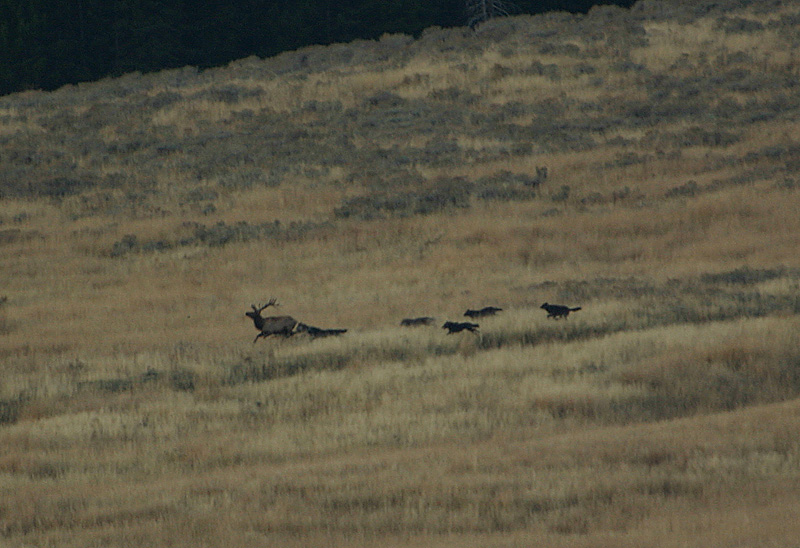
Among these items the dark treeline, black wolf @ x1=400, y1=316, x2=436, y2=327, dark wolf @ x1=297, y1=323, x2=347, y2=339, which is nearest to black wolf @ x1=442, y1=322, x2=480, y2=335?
black wolf @ x1=400, y1=316, x2=436, y2=327

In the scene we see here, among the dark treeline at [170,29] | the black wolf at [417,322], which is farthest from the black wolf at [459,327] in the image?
the dark treeline at [170,29]

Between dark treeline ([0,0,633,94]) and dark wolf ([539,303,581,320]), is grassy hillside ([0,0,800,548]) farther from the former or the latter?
dark treeline ([0,0,633,94])

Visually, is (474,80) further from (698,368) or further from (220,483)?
(220,483)

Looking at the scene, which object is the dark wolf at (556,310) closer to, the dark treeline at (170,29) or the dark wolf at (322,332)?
the dark wolf at (322,332)

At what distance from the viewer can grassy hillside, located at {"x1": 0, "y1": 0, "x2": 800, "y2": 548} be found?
8750mm

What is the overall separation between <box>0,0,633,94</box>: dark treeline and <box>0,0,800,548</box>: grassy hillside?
25.5ft

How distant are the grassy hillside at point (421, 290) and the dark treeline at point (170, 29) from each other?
7768 millimetres

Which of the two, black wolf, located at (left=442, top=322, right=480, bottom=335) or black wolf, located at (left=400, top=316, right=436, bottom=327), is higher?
black wolf, located at (left=400, top=316, right=436, bottom=327)

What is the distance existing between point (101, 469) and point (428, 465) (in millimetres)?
3030

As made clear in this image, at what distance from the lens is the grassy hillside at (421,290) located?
28.7ft

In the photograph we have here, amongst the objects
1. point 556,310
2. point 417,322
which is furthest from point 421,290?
point 556,310

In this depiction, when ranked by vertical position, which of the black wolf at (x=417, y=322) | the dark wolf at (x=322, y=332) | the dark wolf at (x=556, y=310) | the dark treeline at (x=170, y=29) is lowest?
the dark wolf at (x=322, y=332)

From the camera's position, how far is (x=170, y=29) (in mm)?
53875

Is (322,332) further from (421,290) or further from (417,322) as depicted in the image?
(421,290)
